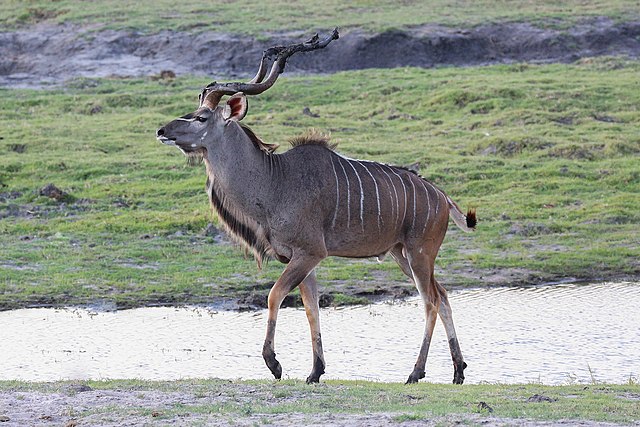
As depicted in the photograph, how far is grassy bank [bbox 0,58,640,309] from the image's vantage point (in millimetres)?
13359

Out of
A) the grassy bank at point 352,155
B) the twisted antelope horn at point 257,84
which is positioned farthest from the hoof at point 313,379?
the grassy bank at point 352,155

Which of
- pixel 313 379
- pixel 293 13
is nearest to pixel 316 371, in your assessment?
pixel 313 379

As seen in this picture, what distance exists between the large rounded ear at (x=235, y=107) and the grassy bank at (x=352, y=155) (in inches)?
159

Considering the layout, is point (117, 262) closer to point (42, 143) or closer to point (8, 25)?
point (42, 143)

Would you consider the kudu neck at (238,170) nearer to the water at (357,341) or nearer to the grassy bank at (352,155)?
the water at (357,341)

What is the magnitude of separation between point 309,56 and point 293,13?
359 centimetres

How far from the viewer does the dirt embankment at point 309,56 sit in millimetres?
29719

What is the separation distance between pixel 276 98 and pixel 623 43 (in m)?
11.0

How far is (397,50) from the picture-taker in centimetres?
3064

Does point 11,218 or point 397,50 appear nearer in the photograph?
point 11,218

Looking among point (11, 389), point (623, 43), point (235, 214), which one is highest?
point (235, 214)

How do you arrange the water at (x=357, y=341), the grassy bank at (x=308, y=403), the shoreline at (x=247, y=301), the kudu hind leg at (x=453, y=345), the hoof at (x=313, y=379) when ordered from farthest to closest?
the shoreline at (x=247, y=301) → the water at (x=357, y=341) → the kudu hind leg at (x=453, y=345) → the hoof at (x=313, y=379) → the grassy bank at (x=308, y=403)

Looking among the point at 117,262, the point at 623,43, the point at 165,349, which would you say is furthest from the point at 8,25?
the point at 165,349

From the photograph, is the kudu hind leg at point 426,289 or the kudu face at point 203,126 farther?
the kudu hind leg at point 426,289
